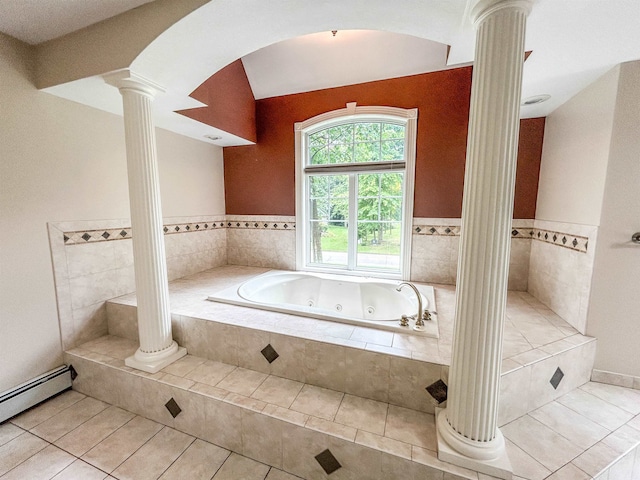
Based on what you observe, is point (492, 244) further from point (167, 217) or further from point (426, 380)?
point (167, 217)

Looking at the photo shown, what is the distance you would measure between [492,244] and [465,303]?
0.28 meters

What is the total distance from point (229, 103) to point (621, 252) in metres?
3.51

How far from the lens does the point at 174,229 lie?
2.95 metres

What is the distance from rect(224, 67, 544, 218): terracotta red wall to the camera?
2537mm

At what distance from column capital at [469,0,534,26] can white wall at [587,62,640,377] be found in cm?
118

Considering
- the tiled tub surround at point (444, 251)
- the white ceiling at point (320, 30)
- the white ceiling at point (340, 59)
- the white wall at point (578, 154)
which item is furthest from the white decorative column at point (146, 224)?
the white wall at point (578, 154)

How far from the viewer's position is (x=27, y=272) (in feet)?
5.98

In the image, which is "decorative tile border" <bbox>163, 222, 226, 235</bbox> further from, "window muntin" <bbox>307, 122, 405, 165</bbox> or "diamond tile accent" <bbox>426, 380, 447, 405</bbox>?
"diamond tile accent" <bbox>426, 380, 447, 405</bbox>

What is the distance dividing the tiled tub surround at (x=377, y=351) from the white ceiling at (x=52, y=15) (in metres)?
2.00

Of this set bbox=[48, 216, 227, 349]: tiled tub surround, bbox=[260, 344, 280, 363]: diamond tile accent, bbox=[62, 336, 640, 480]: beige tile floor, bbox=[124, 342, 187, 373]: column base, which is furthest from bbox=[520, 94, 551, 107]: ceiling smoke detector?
bbox=[48, 216, 227, 349]: tiled tub surround

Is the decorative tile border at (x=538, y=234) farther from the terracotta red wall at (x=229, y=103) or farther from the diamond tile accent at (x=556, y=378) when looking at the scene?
the terracotta red wall at (x=229, y=103)

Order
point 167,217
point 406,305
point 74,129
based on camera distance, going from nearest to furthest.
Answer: point 74,129
point 406,305
point 167,217

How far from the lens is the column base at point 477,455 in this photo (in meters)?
1.11

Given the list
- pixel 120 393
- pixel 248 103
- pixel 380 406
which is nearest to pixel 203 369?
pixel 120 393
